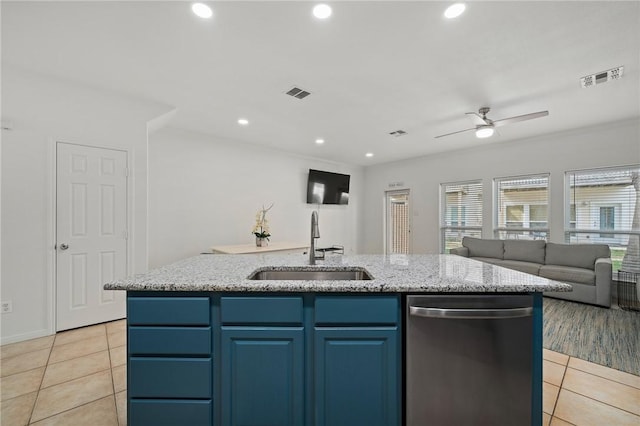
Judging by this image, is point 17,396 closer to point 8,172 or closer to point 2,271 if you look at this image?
point 2,271

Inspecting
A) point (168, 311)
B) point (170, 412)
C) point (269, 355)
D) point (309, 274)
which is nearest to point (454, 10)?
point (309, 274)

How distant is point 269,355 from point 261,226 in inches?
142

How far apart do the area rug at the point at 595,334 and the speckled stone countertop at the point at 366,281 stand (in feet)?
5.33

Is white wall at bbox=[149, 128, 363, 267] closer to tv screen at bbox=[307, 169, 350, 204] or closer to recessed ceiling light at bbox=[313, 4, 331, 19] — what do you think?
tv screen at bbox=[307, 169, 350, 204]

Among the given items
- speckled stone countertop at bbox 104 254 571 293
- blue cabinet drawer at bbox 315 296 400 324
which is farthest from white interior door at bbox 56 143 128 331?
blue cabinet drawer at bbox 315 296 400 324

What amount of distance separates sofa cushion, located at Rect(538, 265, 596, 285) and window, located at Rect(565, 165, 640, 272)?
0.70m

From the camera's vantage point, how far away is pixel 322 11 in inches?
75.8

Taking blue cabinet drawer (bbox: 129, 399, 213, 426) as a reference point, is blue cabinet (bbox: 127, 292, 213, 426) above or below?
above

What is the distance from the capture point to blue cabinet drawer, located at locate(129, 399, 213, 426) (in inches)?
55.7

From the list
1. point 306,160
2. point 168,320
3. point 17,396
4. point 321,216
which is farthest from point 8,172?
point 321,216

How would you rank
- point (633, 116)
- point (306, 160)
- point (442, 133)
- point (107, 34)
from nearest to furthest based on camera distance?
point (107, 34) < point (633, 116) < point (442, 133) < point (306, 160)

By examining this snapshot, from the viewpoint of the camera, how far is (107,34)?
2.18 meters

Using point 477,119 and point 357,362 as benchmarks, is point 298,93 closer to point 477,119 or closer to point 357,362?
point 477,119

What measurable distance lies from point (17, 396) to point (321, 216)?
531cm
